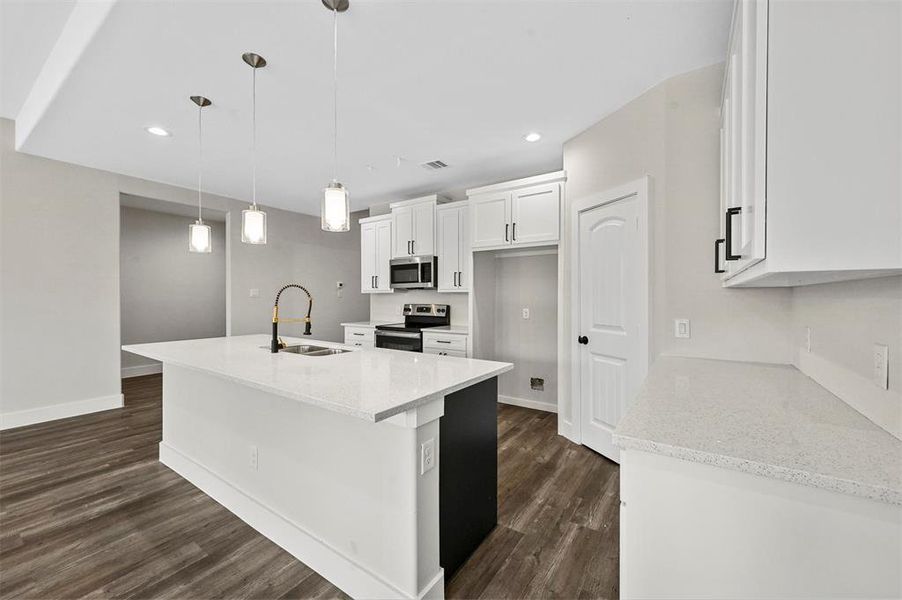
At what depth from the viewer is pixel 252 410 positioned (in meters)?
2.13

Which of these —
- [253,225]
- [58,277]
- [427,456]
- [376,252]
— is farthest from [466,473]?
[58,277]

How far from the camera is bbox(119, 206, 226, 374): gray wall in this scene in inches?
227

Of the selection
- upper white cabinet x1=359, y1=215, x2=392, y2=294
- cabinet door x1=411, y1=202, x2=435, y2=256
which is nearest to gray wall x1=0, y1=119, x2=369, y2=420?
upper white cabinet x1=359, y1=215, x2=392, y2=294

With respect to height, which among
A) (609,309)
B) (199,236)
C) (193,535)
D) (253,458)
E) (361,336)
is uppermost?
(199,236)

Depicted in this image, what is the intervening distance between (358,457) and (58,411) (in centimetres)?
407

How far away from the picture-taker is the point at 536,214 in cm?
351

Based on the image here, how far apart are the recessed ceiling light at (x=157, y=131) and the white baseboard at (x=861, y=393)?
428 centimetres

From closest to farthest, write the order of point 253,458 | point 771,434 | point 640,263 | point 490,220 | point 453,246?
point 771,434
point 253,458
point 640,263
point 490,220
point 453,246

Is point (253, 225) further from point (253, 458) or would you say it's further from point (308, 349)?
point (253, 458)

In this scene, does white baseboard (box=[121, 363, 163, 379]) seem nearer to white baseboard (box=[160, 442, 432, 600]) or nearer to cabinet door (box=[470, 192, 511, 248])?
white baseboard (box=[160, 442, 432, 600])

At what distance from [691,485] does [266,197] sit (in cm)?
549

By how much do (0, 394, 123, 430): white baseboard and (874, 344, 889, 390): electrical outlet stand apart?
18.9ft

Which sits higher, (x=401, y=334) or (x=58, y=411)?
(x=401, y=334)

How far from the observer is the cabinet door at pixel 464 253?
415 cm
